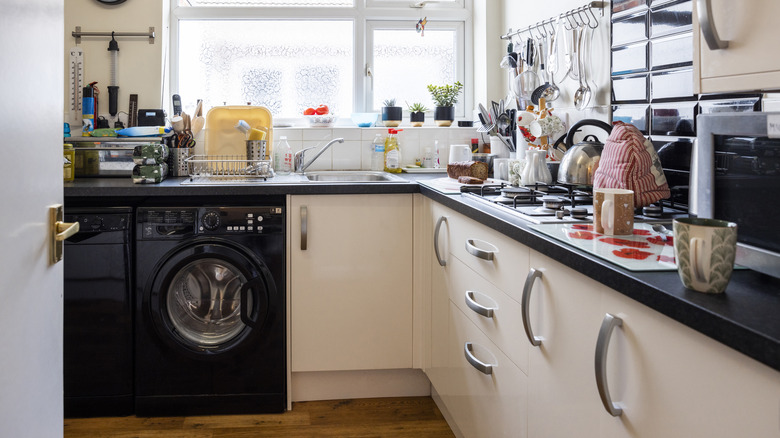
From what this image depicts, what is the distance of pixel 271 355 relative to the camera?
9.14 ft

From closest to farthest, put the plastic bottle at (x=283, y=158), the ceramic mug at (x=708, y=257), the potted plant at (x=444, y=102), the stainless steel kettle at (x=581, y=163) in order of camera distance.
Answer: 1. the ceramic mug at (x=708, y=257)
2. the stainless steel kettle at (x=581, y=163)
3. the plastic bottle at (x=283, y=158)
4. the potted plant at (x=444, y=102)

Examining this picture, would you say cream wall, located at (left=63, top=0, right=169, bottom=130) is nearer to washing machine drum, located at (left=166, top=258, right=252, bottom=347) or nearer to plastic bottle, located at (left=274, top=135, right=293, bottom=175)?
plastic bottle, located at (left=274, top=135, right=293, bottom=175)

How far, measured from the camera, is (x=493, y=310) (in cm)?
190

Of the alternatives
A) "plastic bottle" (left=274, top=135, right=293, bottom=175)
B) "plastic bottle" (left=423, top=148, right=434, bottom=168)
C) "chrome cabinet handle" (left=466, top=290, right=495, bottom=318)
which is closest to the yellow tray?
"plastic bottle" (left=274, top=135, right=293, bottom=175)

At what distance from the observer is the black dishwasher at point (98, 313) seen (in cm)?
266

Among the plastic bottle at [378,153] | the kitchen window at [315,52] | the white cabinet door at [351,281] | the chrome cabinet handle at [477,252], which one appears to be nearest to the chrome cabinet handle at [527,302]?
the chrome cabinet handle at [477,252]

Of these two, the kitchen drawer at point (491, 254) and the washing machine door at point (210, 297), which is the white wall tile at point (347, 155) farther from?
the kitchen drawer at point (491, 254)

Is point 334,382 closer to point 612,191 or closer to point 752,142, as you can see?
point 612,191

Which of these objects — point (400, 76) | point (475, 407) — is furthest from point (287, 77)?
point (475, 407)

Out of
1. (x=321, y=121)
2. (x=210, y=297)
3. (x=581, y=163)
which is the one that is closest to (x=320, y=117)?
(x=321, y=121)

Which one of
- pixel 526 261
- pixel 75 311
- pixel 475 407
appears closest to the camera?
pixel 526 261

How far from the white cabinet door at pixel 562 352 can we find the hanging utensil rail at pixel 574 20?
1.26 metres

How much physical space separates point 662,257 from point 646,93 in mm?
1054

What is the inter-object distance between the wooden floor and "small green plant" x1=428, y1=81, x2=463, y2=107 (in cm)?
158
